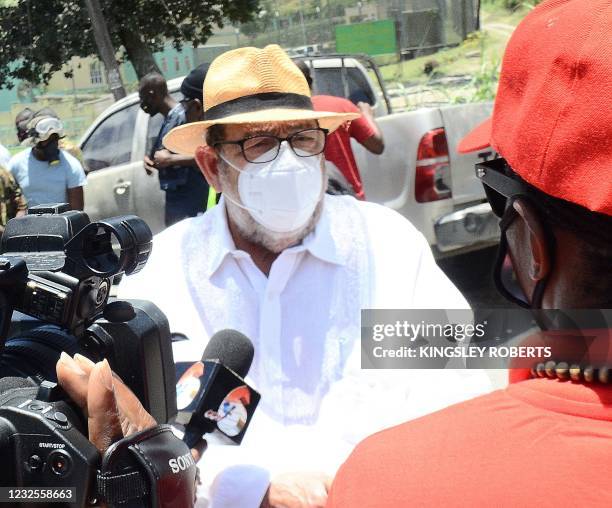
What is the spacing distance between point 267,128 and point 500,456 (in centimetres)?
177

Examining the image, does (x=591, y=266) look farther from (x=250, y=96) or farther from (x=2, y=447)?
(x=250, y=96)

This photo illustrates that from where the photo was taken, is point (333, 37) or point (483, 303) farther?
point (333, 37)

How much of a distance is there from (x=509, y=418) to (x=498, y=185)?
0.36m

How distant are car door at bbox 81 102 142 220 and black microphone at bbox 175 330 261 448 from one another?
17.2 feet

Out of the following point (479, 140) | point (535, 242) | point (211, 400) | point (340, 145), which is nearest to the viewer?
point (535, 242)

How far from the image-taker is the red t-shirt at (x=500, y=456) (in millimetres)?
1056

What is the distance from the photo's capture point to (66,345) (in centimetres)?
152

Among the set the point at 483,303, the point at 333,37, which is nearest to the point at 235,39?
the point at 333,37

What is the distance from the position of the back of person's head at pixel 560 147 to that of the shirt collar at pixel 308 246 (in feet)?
4.06

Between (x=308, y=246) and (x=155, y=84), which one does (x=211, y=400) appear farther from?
(x=155, y=84)

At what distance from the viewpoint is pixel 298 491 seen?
6.60ft

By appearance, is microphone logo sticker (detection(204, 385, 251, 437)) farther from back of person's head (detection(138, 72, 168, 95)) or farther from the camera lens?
back of person's head (detection(138, 72, 168, 95))

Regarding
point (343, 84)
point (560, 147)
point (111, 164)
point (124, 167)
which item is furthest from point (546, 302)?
point (111, 164)

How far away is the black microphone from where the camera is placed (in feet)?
5.90
